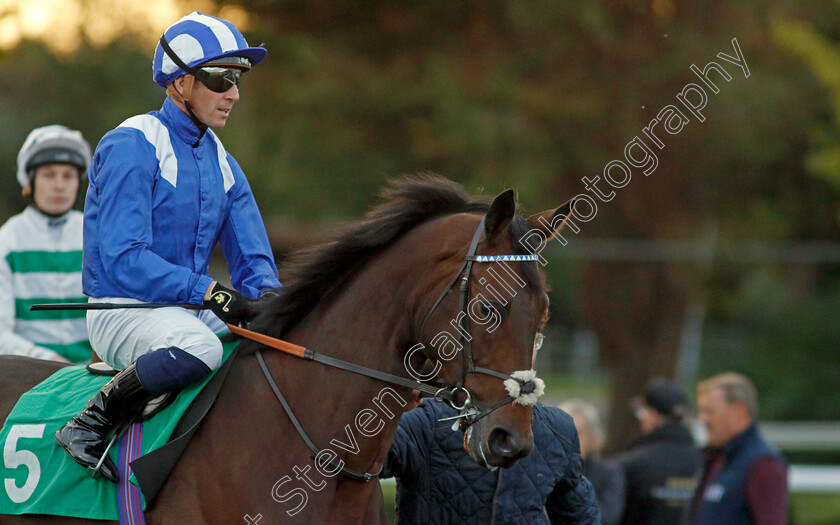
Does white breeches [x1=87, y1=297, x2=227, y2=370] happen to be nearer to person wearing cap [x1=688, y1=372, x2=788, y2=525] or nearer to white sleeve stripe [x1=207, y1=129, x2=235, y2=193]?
white sleeve stripe [x1=207, y1=129, x2=235, y2=193]

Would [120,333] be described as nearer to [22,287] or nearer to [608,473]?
[22,287]

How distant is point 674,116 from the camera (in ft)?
31.1

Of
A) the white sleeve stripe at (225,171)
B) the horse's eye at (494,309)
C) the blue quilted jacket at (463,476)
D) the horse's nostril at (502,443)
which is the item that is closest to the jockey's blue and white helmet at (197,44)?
the white sleeve stripe at (225,171)

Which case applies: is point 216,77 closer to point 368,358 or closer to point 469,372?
point 368,358

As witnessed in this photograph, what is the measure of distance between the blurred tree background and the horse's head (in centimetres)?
573

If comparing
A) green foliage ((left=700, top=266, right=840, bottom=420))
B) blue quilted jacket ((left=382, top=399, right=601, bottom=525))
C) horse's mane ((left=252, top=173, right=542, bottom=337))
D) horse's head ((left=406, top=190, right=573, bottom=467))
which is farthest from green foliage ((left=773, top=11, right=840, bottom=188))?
green foliage ((left=700, top=266, right=840, bottom=420))

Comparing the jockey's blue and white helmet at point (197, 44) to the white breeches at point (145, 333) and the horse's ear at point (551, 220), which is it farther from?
the horse's ear at point (551, 220)

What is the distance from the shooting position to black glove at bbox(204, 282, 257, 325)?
3.09 m

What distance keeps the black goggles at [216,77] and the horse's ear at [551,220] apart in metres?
1.15

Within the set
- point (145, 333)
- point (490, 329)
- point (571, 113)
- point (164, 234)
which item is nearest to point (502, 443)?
point (490, 329)

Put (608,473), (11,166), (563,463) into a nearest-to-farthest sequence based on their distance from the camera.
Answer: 1. (563,463)
2. (608,473)
3. (11,166)

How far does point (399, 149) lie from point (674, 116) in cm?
286

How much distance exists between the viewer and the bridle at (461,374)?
2.76m

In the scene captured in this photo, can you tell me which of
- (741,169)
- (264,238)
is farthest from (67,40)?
(264,238)
